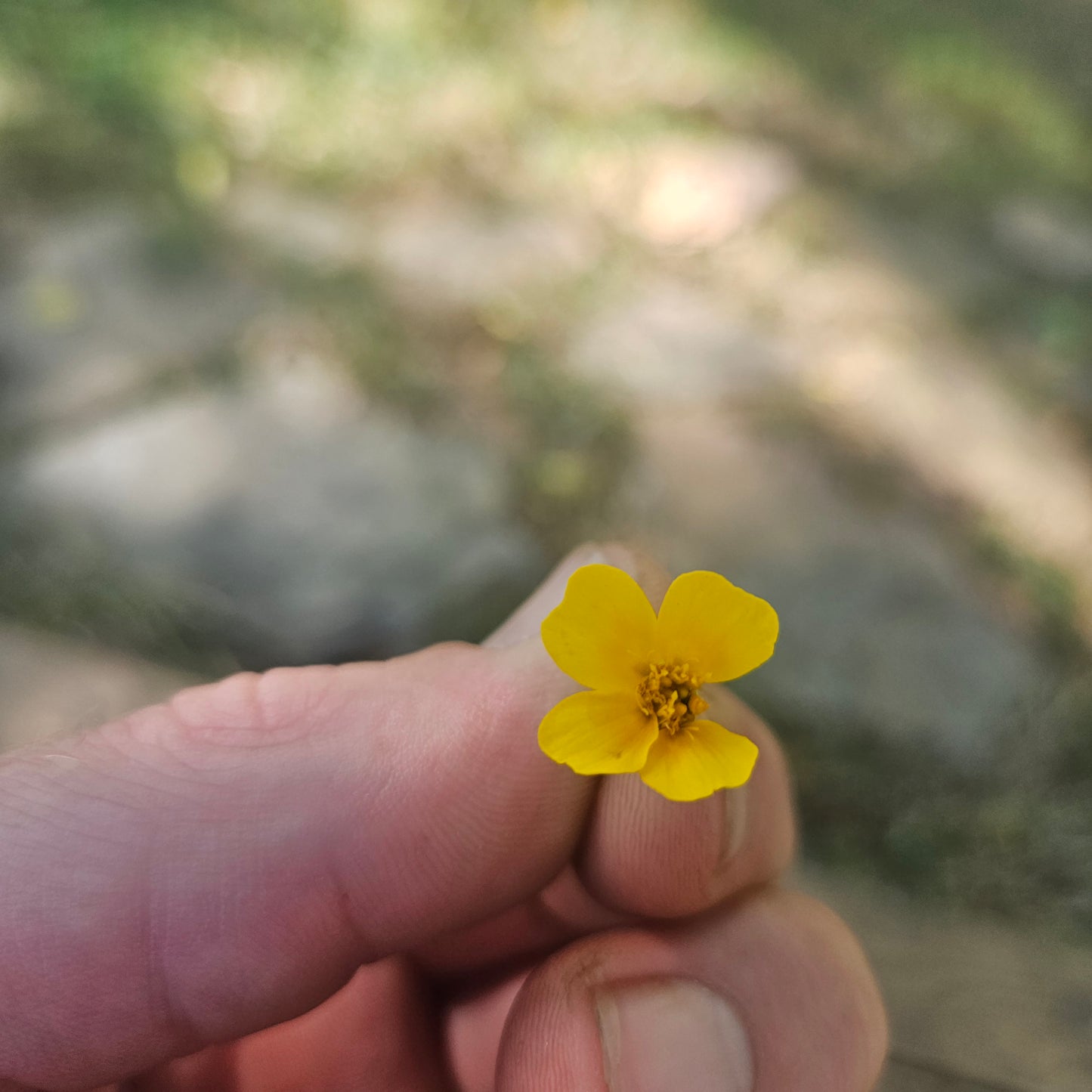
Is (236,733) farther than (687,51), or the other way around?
(687,51)

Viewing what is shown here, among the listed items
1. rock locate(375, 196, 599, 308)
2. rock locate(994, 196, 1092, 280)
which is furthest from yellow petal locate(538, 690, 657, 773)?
rock locate(994, 196, 1092, 280)

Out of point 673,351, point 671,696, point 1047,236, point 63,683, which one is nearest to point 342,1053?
point 671,696

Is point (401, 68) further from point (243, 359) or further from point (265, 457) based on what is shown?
point (265, 457)

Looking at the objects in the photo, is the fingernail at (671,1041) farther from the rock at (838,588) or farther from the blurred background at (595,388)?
the rock at (838,588)

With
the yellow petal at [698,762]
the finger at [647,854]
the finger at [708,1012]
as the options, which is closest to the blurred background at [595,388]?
the finger at [708,1012]

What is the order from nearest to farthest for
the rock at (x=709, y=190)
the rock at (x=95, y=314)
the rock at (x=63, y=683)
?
the rock at (x=63, y=683) < the rock at (x=95, y=314) < the rock at (x=709, y=190)

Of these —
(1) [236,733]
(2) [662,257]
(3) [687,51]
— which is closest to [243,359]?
(2) [662,257]
